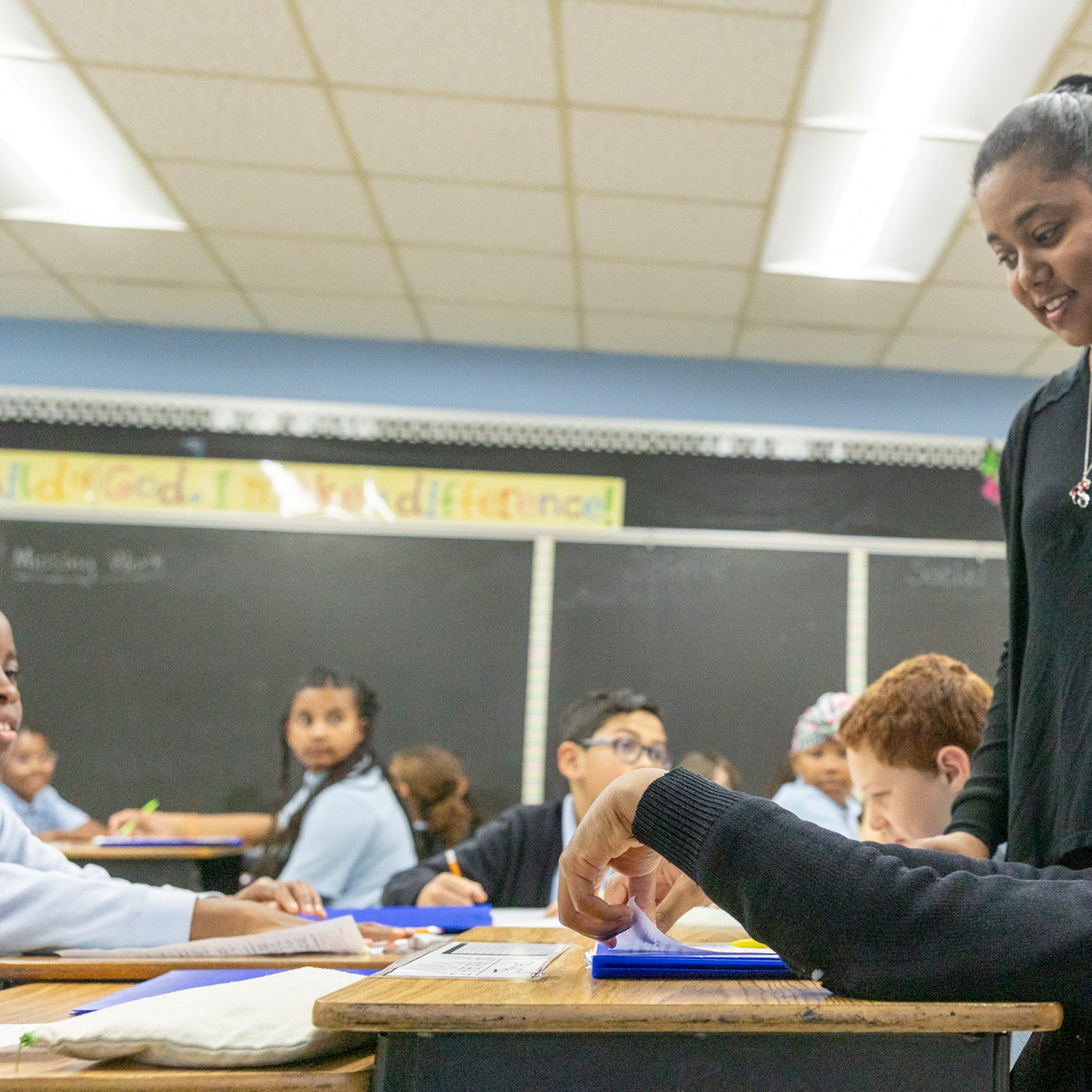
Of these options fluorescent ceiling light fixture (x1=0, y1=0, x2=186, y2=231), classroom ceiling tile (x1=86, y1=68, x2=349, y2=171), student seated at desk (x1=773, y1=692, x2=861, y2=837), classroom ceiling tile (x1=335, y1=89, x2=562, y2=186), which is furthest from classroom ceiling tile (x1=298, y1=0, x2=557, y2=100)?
student seated at desk (x1=773, y1=692, x2=861, y2=837)

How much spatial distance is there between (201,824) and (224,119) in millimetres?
2410

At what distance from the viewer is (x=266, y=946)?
3.86ft

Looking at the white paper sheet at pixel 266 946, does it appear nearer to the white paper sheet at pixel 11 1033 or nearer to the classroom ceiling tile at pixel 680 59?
the white paper sheet at pixel 11 1033

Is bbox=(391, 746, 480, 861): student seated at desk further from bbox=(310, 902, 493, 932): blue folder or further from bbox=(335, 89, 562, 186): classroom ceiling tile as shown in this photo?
bbox=(310, 902, 493, 932): blue folder

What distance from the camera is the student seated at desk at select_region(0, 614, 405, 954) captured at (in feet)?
3.98

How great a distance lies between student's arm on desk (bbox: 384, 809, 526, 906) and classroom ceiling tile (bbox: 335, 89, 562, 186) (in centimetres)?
184

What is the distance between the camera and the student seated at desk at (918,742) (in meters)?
1.64

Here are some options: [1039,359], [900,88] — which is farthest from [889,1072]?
[1039,359]

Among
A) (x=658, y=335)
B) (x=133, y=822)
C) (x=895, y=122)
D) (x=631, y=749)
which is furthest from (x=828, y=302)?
(x=133, y=822)

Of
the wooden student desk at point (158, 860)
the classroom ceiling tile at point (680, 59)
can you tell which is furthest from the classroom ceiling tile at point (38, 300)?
the classroom ceiling tile at point (680, 59)

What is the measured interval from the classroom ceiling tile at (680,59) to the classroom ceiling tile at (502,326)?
1387 mm

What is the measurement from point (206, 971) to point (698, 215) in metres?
2.93

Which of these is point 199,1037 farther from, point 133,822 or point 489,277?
point 489,277

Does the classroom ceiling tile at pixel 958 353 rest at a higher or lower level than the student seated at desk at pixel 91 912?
higher
